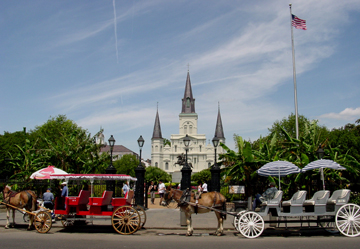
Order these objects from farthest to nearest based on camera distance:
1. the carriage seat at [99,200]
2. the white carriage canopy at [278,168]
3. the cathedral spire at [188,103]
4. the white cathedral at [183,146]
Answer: the cathedral spire at [188,103] < the white cathedral at [183,146] < the white carriage canopy at [278,168] < the carriage seat at [99,200]

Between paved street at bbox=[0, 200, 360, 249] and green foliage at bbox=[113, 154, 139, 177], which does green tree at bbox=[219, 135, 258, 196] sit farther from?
green foliage at bbox=[113, 154, 139, 177]

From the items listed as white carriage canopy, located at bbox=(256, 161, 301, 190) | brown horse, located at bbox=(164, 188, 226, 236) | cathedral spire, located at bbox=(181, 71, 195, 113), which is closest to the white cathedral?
cathedral spire, located at bbox=(181, 71, 195, 113)

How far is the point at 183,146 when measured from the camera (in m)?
117

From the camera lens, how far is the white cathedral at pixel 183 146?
4537 inches

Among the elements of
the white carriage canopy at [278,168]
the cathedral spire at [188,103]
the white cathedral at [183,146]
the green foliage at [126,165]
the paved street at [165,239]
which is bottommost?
the paved street at [165,239]

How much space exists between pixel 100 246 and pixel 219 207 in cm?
428

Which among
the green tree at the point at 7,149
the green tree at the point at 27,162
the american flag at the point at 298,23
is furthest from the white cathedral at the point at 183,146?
the american flag at the point at 298,23

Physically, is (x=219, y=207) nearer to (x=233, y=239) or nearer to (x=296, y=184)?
(x=233, y=239)

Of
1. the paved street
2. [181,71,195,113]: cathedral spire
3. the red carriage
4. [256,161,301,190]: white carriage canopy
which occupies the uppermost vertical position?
[181,71,195,113]: cathedral spire

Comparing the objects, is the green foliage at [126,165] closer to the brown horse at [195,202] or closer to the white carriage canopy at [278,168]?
the white carriage canopy at [278,168]

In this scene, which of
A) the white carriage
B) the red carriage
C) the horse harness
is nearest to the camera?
the white carriage

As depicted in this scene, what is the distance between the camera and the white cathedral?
115m

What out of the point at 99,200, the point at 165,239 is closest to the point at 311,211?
the point at 165,239

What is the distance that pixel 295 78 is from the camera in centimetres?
2275
